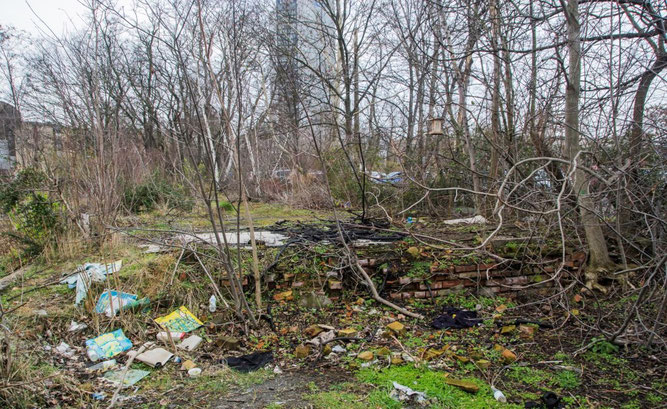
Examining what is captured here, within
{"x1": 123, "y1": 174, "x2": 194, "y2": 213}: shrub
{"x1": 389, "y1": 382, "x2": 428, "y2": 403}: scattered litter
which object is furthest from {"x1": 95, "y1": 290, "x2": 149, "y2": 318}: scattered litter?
{"x1": 123, "y1": 174, "x2": 194, "y2": 213}: shrub

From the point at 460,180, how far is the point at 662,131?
3.81 m

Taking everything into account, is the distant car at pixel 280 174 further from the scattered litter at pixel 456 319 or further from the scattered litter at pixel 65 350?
the scattered litter at pixel 65 350

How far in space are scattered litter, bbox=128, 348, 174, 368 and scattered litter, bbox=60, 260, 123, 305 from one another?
90cm

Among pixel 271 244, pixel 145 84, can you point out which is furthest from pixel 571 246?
pixel 145 84

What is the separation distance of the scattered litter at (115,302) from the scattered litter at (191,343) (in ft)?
2.21

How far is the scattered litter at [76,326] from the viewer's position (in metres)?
3.39

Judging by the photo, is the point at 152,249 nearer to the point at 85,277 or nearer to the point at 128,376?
the point at 85,277

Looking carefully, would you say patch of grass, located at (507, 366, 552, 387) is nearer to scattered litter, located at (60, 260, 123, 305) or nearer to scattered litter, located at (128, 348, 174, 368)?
scattered litter, located at (128, 348, 174, 368)

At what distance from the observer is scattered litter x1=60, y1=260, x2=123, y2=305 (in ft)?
12.0

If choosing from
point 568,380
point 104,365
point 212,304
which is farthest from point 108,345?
point 568,380

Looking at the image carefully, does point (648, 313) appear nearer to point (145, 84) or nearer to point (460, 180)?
point (460, 180)

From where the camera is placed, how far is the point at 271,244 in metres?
4.82

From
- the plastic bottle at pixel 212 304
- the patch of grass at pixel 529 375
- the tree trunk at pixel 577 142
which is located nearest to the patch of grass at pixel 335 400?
the patch of grass at pixel 529 375

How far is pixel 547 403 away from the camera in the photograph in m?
2.35
